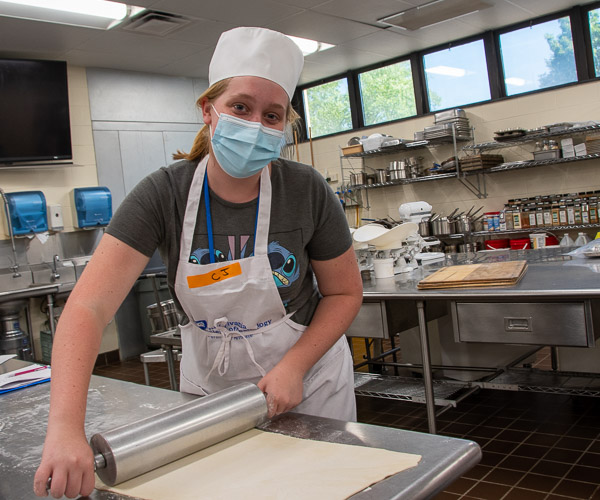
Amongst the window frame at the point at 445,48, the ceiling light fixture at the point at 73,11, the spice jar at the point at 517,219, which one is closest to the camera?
the ceiling light fixture at the point at 73,11

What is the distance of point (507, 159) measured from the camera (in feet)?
19.8

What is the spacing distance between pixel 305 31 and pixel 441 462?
520cm

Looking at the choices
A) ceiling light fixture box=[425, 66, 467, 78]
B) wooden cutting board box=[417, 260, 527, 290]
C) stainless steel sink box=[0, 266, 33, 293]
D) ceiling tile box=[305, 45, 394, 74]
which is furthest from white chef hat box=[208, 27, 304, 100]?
ceiling light fixture box=[425, 66, 467, 78]

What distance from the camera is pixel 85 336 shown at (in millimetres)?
1016

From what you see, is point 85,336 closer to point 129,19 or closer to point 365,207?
point 129,19

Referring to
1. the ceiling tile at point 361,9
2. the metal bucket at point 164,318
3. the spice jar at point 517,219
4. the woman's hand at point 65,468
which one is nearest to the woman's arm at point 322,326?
the woman's hand at point 65,468

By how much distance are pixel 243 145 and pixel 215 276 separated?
11.2 inches

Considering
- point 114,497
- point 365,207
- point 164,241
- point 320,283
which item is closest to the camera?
point 114,497

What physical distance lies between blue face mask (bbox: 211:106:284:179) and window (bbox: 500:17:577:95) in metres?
5.39

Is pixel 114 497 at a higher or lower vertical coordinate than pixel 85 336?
lower

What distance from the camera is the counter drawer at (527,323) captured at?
2.21 meters

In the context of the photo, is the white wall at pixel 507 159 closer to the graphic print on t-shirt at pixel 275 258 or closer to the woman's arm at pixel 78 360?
the graphic print on t-shirt at pixel 275 258

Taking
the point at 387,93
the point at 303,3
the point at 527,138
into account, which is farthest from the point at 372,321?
the point at 387,93

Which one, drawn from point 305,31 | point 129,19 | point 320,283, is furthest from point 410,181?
point 320,283
